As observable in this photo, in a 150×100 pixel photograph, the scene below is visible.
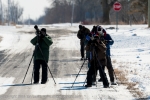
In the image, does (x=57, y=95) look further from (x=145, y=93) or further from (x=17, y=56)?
(x=17, y=56)

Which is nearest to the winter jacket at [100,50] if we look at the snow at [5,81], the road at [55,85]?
the road at [55,85]

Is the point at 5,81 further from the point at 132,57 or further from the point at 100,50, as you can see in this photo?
the point at 132,57

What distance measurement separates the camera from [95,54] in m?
11.9

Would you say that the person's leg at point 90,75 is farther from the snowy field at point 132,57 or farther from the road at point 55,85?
the snowy field at point 132,57

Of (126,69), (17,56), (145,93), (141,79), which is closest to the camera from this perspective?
(145,93)

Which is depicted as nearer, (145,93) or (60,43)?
(145,93)

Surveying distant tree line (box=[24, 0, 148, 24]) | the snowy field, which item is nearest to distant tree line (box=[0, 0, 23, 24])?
distant tree line (box=[24, 0, 148, 24])

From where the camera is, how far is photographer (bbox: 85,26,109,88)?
465 inches

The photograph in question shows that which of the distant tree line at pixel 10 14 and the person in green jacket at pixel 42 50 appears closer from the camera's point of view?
the person in green jacket at pixel 42 50

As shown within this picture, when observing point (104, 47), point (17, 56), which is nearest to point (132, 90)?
point (104, 47)

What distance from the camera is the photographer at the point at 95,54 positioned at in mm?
11812

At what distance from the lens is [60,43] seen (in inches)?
1141

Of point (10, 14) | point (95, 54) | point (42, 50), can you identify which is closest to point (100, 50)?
point (95, 54)

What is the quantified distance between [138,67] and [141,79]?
304 centimetres
